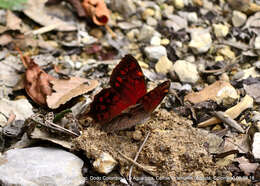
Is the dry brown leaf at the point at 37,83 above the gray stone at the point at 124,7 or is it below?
below

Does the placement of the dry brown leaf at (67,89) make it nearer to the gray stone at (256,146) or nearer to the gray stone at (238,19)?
the gray stone at (256,146)

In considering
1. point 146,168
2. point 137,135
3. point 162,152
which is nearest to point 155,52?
point 137,135

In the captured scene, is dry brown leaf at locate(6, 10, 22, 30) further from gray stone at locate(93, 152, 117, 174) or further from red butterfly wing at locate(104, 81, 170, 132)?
gray stone at locate(93, 152, 117, 174)

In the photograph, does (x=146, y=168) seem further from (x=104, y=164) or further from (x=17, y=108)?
(x=17, y=108)

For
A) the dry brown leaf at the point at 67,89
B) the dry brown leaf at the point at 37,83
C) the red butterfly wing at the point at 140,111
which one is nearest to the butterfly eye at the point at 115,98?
the red butterfly wing at the point at 140,111

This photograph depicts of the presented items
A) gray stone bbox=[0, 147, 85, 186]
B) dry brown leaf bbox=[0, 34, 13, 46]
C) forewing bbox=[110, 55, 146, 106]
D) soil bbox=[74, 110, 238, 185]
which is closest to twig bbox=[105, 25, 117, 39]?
dry brown leaf bbox=[0, 34, 13, 46]

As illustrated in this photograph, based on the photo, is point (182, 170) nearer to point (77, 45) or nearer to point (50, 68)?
point (50, 68)
